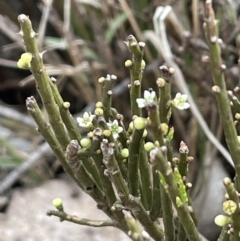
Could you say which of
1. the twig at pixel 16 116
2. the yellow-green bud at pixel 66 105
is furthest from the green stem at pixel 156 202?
the twig at pixel 16 116

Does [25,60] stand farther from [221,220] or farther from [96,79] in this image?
[96,79]

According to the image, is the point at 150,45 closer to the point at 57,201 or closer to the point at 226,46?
the point at 226,46

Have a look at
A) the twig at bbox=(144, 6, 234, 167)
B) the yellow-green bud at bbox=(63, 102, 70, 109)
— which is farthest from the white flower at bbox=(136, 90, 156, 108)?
the twig at bbox=(144, 6, 234, 167)

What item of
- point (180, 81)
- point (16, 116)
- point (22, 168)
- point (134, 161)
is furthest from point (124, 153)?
point (16, 116)

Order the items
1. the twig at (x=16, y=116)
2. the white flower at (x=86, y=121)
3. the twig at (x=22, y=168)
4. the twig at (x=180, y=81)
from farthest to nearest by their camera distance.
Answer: the twig at (x=16, y=116) < the twig at (x=22, y=168) < the twig at (x=180, y=81) < the white flower at (x=86, y=121)

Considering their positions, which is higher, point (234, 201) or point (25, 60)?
point (25, 60)

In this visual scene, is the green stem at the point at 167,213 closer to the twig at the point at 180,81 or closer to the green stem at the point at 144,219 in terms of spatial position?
the green stem at the point at 144,219

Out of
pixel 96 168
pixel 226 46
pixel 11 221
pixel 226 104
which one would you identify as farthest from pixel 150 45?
pixel 226 104

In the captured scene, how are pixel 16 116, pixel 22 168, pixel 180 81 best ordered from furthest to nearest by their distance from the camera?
pixel 16 116 → pixel 22 168 → pixel 180 81
